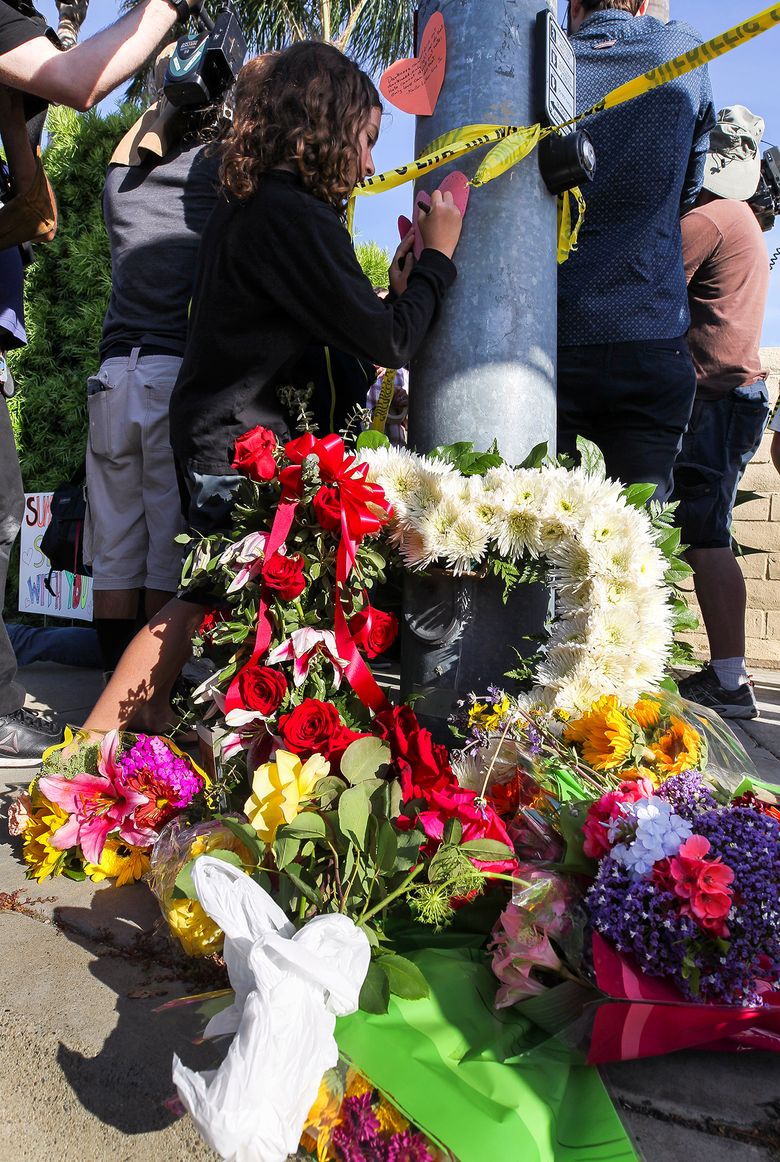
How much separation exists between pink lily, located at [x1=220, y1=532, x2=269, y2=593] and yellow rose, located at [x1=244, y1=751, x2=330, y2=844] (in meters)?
0.41

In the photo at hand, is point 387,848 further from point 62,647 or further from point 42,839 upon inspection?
point 62,647

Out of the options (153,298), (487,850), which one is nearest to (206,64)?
(153,298)

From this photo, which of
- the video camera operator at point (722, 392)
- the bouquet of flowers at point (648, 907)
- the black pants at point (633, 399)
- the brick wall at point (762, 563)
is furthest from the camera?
the brick wall at point (762, 563)

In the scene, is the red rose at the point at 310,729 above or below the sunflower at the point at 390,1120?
above

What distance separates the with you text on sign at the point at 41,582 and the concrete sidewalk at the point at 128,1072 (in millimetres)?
4167

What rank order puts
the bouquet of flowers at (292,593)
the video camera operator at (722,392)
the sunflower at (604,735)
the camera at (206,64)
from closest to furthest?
1. the sunflower at (604,735)
2. the bouquet of flowers at (292,593)
3. the camera at (206,64)
4. the video camera operator at (722,392)

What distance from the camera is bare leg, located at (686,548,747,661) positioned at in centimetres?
352

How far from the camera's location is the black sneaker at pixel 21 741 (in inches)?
107

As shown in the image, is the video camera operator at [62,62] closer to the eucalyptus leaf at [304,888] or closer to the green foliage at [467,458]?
the green foliage at [467,458]

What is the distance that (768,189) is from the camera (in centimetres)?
395

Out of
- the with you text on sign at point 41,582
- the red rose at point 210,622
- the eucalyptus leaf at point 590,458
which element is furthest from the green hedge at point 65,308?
the eucalyptus leaf at point 590,458

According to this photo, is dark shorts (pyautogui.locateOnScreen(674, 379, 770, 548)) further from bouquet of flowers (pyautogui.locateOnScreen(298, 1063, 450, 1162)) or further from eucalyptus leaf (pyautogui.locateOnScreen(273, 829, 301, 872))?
bouquet of flowers (pyautogui.locateOnScreen(298, 1063, 450, 1162))

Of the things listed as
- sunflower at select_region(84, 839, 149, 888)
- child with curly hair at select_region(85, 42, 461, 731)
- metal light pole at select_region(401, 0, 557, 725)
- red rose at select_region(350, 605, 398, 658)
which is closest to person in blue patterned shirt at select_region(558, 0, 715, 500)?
metal light pole at select_region(401, 0, 557, 725)

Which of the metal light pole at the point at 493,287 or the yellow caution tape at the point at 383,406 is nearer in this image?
the metal light pole at the point at 493,287
